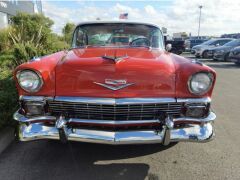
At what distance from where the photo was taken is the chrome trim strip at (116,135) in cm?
302

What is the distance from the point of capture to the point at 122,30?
481 cm

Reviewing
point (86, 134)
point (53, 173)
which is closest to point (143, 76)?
point (86, 134)

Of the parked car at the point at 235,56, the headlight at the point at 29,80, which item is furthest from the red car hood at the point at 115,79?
the parked car at the point at 235,56

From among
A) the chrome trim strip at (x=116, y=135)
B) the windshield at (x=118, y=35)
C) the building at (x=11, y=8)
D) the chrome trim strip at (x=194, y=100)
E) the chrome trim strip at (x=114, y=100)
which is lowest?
the chrome trim strip at (x=116, y=135)

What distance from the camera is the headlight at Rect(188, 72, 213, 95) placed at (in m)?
3.19

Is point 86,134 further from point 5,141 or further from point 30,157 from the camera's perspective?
point 5,141

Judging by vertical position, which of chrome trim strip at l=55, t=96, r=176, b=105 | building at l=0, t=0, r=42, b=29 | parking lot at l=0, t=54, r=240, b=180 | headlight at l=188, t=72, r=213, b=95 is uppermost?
building at l=0, t=0, r=42, b=29

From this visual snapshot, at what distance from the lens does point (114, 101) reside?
3.02 meters

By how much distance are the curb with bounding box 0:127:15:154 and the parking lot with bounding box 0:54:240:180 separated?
0.07 m

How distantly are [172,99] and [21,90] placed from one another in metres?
1.68

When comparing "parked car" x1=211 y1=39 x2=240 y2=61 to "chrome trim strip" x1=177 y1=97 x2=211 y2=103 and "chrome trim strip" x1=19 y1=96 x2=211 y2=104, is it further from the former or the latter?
"chrome trim strip" x1=19 y1=96 x2=211 y2=104

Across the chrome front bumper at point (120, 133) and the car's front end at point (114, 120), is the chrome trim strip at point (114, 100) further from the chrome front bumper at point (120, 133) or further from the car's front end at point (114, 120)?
the chrome front bumper at point (120, 133)

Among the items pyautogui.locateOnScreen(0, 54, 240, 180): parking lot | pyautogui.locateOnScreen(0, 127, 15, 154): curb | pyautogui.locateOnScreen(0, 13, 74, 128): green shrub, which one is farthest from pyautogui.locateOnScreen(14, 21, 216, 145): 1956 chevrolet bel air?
pyautogui.locateOnScreen(0, 13, 74, 128): green shrub

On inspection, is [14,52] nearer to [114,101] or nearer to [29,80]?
[29,80]
